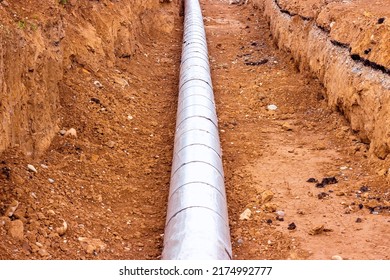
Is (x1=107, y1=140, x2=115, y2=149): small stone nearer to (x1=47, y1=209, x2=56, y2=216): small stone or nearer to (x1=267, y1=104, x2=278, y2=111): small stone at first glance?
(x1=47, y1=209, x2=56, y2=216): small stone

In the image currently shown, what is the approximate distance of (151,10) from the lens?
19.0 m

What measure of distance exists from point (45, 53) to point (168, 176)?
3.08 metres

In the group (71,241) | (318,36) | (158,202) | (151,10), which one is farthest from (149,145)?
(151,10)

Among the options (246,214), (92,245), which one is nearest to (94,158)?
(92,245)

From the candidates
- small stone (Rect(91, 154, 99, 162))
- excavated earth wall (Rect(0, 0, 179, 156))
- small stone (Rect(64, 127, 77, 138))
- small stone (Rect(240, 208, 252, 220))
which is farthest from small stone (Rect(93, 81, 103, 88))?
small stone (Rect(240, 208, 252, 220))

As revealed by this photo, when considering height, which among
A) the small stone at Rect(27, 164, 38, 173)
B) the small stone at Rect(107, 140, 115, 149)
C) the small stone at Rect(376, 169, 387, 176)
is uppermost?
the small stone at Rect(27, 164, 38, 173)

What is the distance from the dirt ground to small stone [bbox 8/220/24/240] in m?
0.01

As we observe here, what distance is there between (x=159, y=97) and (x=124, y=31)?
104 inches

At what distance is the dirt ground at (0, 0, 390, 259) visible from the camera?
299 inches

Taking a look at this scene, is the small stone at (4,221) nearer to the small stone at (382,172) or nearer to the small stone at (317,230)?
the small stone at (317,230)

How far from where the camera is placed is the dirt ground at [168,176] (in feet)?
24.9

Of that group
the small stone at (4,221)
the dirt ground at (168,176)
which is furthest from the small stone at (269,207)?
the small stone at (4,221)

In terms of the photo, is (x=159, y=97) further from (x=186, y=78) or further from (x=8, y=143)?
(x=8, y=143)

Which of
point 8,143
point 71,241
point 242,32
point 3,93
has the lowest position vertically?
point 242,32
